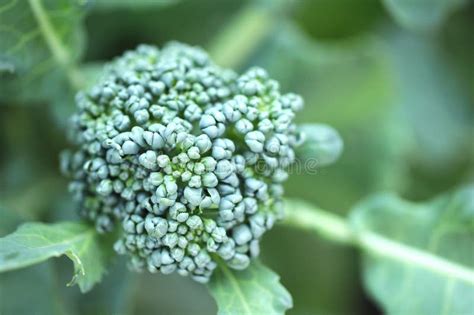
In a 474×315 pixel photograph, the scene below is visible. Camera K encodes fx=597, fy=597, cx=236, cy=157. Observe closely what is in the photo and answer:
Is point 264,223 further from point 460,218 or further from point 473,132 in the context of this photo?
point 473,132

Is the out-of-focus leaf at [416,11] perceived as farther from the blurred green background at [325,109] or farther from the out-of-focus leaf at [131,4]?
the out-of-focus leaf at [131,4]

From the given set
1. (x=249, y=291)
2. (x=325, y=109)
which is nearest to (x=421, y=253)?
(x=249, y=291)

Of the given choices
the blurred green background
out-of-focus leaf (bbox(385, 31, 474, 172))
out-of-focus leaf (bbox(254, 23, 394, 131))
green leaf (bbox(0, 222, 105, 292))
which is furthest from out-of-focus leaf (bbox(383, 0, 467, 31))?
green leaf (bbox(0, 222, 105, 292))

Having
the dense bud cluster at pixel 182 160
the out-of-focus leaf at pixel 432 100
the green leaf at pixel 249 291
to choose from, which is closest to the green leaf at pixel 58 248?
the dense bud cluster at pixel 182 160

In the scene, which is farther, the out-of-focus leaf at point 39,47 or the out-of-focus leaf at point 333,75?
the out-of-focus leaf at point 333,75

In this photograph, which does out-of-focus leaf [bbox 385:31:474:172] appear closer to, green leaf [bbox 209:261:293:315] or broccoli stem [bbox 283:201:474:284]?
broccoli stem [bbox 283:201:474:284]

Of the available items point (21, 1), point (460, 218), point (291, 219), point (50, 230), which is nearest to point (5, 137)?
point (21, 1)

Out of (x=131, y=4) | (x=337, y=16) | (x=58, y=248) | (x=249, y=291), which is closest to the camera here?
(x=58, y=248)

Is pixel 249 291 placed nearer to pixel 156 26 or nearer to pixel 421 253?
pixel 421 253
